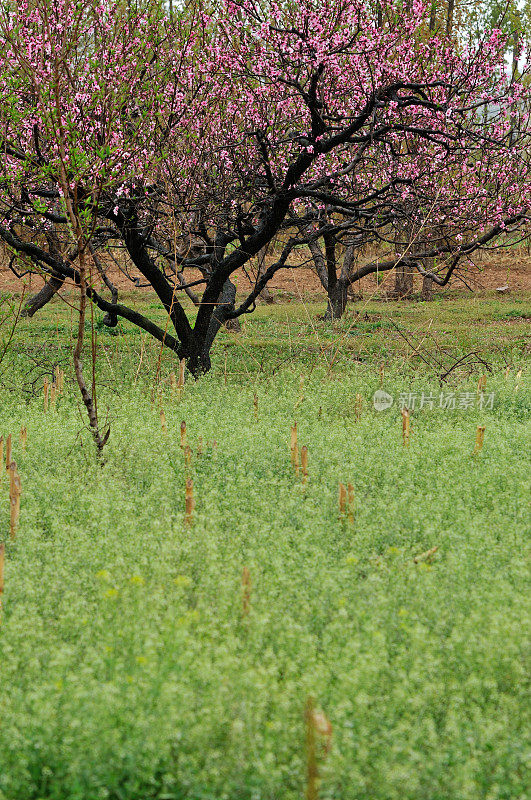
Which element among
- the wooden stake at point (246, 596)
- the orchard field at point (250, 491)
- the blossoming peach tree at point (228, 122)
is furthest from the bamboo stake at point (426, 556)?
the blossoming peach tree at point (228, 122)

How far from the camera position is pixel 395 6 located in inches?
407

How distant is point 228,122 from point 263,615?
9266 millimetres

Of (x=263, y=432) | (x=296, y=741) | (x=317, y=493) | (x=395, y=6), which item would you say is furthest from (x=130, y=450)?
(x=395, y=6)

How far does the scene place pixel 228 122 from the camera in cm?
1111

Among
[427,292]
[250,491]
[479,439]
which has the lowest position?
[250,491]

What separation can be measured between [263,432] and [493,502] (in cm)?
261

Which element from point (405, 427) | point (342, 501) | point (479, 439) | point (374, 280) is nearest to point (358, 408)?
point (405, 427)

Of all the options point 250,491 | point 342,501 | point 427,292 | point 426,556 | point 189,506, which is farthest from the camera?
point 427,292

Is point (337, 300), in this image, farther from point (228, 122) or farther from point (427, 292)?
point (228, 122)

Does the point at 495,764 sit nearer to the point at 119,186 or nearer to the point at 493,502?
the point at 493,502

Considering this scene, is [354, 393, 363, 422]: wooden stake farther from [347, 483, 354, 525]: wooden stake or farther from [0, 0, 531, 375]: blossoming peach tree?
[347, 483, 354, 525]: wooden stake

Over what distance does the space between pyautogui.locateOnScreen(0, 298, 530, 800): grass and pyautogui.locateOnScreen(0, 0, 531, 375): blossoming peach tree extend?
3607mm

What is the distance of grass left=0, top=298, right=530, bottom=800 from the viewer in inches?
106

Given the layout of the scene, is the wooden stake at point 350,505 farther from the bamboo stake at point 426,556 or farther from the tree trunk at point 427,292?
the tree trunk at point 427,292
